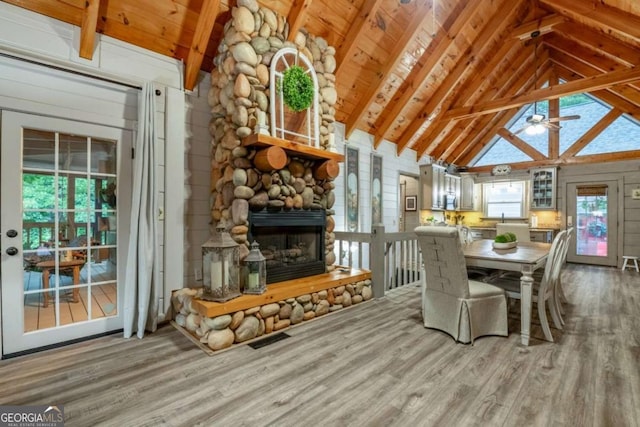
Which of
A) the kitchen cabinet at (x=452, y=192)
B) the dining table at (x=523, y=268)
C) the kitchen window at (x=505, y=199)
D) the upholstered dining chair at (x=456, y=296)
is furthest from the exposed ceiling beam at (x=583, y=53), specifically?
the upholstered dining chair at (x=456, y=296)

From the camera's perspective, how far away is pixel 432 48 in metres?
4.80

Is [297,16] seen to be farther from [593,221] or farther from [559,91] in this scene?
[593,221]

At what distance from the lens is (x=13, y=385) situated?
6.53ft

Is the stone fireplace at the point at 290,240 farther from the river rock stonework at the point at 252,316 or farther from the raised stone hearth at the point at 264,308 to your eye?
the river rock stonework at the point at 252,316

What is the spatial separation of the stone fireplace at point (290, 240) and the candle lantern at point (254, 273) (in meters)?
0.25

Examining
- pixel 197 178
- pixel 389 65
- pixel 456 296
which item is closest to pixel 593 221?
pixel 389 65

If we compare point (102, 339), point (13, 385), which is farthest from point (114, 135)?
point (13, 385)

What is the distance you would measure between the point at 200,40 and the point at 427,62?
141 inches

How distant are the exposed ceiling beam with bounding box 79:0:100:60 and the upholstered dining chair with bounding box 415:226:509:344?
3.41 metres

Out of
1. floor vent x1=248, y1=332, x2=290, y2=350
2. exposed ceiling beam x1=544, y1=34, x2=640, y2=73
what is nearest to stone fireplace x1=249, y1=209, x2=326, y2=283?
floor vent x1=248, y1=332, x2=290, y2=350

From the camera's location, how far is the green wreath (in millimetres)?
3258

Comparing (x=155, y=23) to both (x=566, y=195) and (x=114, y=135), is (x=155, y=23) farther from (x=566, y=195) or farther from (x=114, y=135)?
(x=566, y=195)

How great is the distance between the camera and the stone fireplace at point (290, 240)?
10.7 feet

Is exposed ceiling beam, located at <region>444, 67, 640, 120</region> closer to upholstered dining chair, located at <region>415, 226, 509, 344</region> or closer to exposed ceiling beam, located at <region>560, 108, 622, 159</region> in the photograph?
exposed ceiling beam, located at <region>560, 108, 622, 159</region>
